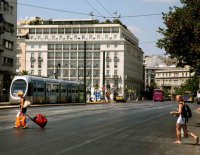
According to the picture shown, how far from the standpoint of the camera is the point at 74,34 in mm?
167750

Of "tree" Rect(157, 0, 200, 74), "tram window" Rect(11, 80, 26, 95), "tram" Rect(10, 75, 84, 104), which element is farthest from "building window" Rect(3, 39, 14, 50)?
"tree" Rect(157, 0, 200, 74)

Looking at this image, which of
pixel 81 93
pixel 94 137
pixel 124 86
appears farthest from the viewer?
pixel 124 86

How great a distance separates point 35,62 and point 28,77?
11438cm

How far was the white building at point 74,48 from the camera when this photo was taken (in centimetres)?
16462

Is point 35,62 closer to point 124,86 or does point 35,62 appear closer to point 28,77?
point 124,86

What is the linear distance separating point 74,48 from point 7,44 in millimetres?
88937

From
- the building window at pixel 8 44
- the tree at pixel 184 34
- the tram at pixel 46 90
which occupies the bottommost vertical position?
the tram at pixel 46 90

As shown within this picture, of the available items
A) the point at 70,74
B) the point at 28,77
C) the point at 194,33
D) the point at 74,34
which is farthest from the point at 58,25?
the point at 194,33

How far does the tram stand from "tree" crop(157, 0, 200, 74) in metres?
29.3

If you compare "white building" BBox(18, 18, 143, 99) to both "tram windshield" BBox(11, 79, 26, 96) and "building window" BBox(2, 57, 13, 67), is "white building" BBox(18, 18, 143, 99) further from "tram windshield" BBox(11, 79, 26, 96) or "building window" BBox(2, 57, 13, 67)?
"tram windshield" BBox(11, 79, 26, 96)

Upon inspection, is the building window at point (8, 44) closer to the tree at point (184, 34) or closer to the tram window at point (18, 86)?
the tram window at point (18, 86)

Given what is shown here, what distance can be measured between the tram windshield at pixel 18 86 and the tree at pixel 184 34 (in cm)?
2923

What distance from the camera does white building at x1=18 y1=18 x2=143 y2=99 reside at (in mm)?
164625

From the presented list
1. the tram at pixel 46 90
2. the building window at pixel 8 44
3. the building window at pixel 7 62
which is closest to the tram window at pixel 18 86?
the tram at pixel 46 90
